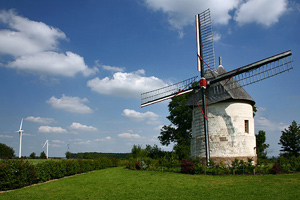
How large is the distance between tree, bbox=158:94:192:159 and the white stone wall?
14000mm

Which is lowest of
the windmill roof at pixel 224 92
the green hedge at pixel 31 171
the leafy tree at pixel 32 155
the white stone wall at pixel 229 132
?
the leafy tree at pixel 32 155

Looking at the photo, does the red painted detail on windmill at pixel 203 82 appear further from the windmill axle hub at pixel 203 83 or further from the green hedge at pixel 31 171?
the green hedge at pixel 31 171

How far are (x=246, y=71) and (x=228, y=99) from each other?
2.77m

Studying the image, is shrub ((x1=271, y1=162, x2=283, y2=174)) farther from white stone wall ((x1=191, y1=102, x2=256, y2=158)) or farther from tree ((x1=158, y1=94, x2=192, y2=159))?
tree ((x1=158, y1=94, x2=192, y2=159))

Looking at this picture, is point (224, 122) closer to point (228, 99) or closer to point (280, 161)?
point (228, 99)

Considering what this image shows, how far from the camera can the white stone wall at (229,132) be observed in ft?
68.5

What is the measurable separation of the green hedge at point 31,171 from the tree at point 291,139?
30389 mm

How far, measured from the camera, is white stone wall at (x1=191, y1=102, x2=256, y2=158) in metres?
20.9

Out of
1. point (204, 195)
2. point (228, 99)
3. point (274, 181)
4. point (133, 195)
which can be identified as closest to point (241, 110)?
point (228, 99)

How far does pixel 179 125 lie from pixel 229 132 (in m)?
20.0

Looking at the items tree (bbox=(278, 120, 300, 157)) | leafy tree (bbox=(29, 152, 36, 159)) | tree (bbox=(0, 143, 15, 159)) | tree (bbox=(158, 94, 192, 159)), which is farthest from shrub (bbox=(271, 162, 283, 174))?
tree (bbox=(0, 143, 15, 159))

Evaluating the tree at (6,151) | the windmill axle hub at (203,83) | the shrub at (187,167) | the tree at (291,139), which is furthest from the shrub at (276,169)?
the tree at (6,151)

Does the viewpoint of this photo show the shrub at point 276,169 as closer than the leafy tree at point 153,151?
Yes

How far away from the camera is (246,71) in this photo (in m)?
20.5
